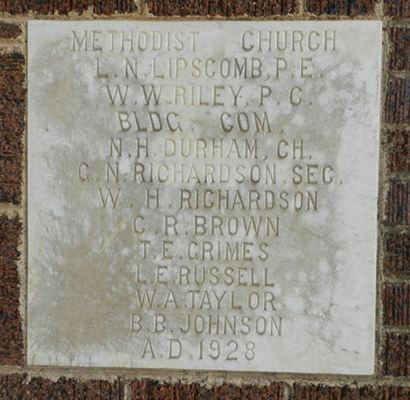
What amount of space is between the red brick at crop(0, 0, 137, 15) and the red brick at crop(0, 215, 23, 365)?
0.68m

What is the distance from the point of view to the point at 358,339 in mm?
2135

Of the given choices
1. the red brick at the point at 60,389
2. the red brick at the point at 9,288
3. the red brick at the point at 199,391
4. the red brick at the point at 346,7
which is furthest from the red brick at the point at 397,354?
the red brick at the point at 9,288

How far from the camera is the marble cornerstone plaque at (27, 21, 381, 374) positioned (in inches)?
83.0

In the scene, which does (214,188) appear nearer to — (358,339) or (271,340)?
(271,340)

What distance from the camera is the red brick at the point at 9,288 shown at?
86.1 inches

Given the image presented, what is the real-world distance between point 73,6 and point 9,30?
224 mm

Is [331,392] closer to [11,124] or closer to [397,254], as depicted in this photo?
[397,254]

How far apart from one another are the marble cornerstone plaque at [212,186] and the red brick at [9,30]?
0.06 meters

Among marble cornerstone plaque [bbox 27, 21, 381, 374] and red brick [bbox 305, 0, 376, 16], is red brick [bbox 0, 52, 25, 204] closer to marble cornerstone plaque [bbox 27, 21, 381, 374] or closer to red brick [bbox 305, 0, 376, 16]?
marble cornerstone plaque [bbox 27, 21, 381, 374]

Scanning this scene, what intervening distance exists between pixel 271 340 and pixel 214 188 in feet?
1.71

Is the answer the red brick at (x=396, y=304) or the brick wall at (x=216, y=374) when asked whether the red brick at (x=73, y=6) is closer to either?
the brick wall at (x=216, y=374)

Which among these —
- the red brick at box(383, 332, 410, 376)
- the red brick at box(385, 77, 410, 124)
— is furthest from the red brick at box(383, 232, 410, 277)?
the red brick at box(385, 77, 410, 124)

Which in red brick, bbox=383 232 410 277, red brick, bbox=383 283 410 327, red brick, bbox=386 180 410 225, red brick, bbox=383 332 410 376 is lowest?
red brick, bbox=383 332 410 376

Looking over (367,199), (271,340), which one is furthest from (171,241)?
(367,199)
